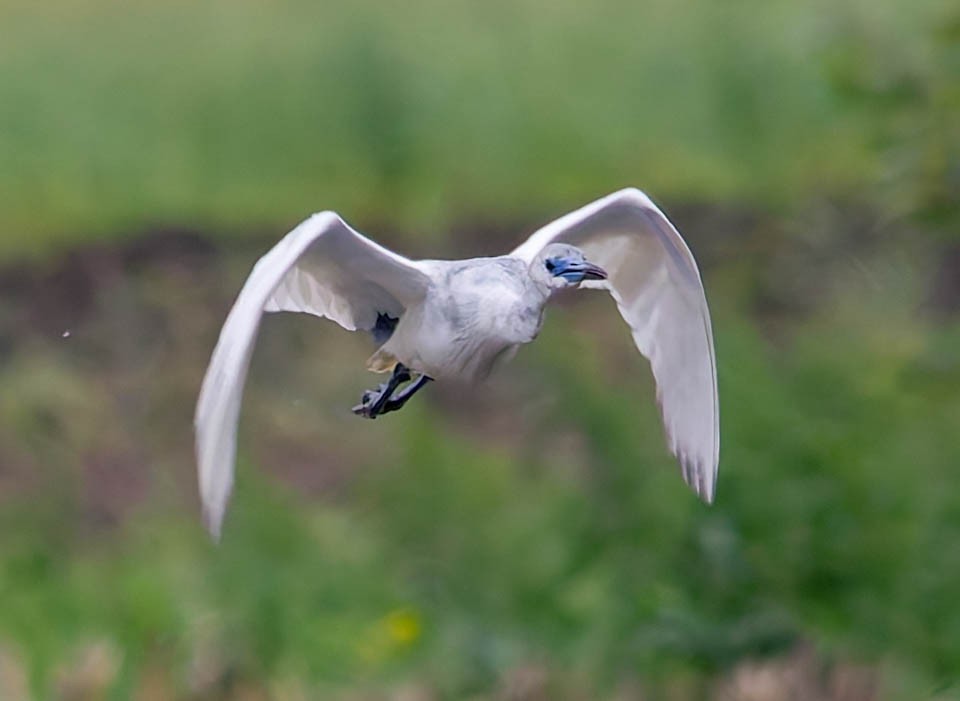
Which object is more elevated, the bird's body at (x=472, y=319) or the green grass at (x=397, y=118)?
the bird's body at (x=472, y=319)

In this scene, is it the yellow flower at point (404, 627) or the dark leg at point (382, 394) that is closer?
the dark leg at point (382, 394)

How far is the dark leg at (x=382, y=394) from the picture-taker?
372 cm

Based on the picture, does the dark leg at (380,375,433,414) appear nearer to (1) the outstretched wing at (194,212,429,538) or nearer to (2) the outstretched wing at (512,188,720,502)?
(1) the outstretched wing at (194,212,429,538)

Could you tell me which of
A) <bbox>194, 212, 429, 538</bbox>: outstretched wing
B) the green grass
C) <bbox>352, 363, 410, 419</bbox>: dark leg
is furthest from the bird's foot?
the green grass

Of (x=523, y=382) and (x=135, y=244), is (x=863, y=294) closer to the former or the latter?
(x=523, y=382)

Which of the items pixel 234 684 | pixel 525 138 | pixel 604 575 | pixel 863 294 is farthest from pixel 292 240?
pixel 525 138

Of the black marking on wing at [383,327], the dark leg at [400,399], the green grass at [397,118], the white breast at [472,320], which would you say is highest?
the white breast at [472,320]

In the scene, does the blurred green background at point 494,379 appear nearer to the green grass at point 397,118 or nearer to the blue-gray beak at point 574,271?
the green grass at point 397,118

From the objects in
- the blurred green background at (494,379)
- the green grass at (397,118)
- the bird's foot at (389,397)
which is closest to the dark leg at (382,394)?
the bird's foot at (389,397)

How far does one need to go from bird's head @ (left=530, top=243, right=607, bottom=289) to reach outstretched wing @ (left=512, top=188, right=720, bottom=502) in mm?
99

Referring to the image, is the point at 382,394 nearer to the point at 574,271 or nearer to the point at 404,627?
the point at 574,271

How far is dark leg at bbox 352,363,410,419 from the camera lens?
3.72 m

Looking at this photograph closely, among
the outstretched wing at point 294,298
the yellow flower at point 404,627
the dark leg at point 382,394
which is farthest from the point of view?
the yellow flower at point 404,627

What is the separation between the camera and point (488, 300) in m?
3.44
